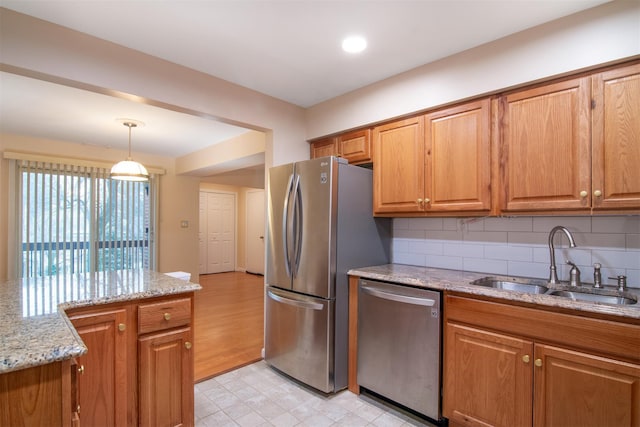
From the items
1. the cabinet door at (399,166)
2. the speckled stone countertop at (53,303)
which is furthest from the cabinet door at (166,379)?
the cabinet door at (399,166)

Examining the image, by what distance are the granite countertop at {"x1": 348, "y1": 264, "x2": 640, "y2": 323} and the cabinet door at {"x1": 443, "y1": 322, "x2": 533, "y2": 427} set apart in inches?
8.7

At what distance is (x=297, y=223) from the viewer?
2473 mm

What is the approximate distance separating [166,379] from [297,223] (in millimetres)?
1295

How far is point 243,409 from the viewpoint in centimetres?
213

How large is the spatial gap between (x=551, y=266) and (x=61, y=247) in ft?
18.5

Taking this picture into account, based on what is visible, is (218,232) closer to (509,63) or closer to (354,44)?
(354,44)

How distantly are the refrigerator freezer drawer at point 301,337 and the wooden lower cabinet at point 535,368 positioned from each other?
79 centimetres

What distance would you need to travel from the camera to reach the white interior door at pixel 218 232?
7801 millimetres

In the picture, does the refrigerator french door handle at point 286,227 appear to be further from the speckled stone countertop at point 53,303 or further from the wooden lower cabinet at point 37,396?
the wooden lower cabinet at point 37,396

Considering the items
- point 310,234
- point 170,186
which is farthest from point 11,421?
point 170,186

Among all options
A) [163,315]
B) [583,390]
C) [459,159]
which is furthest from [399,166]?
[163,315]

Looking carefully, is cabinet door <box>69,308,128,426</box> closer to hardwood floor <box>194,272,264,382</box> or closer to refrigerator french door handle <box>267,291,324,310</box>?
hardwood floor <box>194,272,264,382</box>

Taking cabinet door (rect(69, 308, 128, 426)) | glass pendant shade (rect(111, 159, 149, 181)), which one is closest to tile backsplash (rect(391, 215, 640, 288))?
cabinet door (rect(69, 308, 128, 426))

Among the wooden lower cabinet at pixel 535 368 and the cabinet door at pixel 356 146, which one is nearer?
the wooden lower cabinet at pixel 535 368
